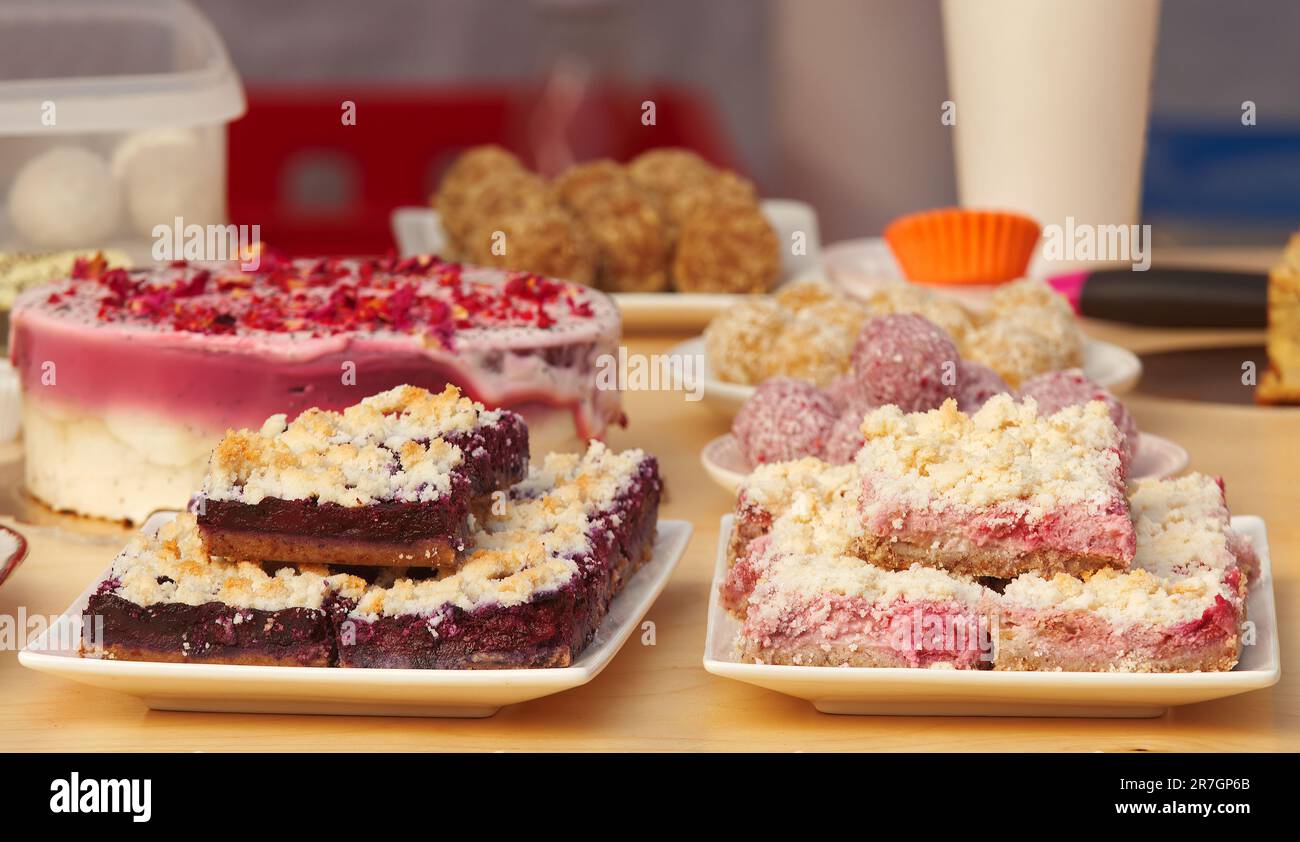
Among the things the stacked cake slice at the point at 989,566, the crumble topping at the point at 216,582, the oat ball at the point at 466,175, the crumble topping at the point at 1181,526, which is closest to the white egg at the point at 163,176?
the oat ball at the point at 466,175

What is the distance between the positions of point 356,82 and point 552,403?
11.0 feet

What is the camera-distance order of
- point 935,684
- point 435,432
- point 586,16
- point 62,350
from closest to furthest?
point 935,684 < point 435,432 < point 62,350 < point 586,16

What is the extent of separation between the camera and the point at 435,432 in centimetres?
116

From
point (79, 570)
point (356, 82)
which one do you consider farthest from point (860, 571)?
point (356, 82)

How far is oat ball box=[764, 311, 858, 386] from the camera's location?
5.51ft

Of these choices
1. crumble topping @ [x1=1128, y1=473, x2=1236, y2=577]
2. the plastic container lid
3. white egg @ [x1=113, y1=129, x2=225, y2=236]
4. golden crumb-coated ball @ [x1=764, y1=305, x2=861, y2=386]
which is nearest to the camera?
crumble topping @ [x1=1128, y1=473, x2=1236, y2=577]

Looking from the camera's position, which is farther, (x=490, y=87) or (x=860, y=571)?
(x=490, y=87)

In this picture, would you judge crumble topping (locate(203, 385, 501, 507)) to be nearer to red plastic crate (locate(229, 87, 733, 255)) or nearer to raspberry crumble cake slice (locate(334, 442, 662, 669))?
raspberry crumble cake slice (locate(334, 442, 662, 669))

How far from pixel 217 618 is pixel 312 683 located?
0.23ft

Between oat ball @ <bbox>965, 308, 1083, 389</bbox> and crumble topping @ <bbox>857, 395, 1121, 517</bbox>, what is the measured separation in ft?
1.47

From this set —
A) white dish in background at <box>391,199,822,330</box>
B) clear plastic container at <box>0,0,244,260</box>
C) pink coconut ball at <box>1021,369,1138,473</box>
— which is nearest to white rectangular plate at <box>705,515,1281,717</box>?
pink coconut ball at <box>1021,369,1138,473</box>

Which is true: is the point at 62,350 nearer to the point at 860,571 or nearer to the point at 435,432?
the point at 435,432

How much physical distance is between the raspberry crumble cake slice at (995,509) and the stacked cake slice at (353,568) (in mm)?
187

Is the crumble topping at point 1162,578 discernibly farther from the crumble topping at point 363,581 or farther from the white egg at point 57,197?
the white egg at point 57,197
